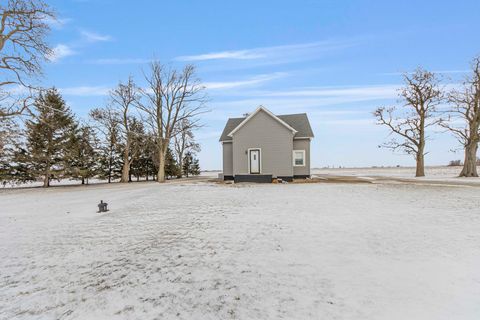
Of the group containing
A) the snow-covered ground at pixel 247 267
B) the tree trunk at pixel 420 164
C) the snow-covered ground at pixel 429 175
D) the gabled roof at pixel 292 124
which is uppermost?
the gabled roof at pixel 292 124

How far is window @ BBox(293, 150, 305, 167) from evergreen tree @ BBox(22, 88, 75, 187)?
22330mm

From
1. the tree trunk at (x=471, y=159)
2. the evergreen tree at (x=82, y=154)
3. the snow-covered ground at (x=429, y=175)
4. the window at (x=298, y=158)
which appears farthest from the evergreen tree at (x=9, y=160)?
the tree trunk at (x=471, y=159)

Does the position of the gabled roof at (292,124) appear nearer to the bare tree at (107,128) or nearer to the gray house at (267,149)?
the gray house at (267,149)

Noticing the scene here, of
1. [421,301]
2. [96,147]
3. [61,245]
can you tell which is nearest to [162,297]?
[421,301]

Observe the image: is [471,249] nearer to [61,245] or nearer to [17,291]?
[17,291]

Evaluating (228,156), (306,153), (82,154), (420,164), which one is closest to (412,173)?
(420,164)

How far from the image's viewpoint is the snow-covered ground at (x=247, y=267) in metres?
2.76

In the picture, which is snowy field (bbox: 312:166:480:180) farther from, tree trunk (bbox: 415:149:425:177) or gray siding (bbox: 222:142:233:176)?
gray siding (bbox: 222:142:233:176)

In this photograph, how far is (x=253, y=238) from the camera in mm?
5184

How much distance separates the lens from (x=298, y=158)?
824 inches

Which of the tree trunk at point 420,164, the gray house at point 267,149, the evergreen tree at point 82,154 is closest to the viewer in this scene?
the gray house at point 267,149

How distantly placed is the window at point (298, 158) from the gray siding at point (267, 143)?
1.66 metres

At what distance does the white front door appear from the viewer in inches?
782

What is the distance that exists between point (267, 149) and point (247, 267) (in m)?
16.2
